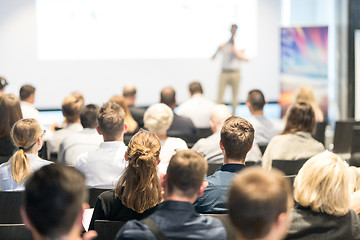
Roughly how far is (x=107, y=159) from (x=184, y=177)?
1668 mm

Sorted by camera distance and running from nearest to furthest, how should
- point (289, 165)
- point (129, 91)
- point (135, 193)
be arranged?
point (135, 193) → point (289, 165) → point (129, 91)

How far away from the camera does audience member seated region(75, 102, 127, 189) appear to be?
3.74 m

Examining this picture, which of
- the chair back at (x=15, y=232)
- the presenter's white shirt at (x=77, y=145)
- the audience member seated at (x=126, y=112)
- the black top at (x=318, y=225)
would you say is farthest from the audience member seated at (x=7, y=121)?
the black top at (x=318, y=225)

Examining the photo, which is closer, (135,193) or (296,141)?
(135,193)

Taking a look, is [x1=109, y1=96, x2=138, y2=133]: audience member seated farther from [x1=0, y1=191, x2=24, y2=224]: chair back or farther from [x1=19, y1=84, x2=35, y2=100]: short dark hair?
[x1=0, y1=191, x2=24, y2=224]: chair back

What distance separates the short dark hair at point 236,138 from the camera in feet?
10.6

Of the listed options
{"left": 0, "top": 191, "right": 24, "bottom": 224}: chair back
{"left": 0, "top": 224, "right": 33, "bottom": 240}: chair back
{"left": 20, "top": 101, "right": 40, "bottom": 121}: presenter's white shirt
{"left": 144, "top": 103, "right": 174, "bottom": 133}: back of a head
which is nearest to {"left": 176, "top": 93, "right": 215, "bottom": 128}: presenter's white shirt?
{"left": 20, "top": 101, "right": 40, "bottom": 121}: presenter's white shirt

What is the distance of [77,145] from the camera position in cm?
468

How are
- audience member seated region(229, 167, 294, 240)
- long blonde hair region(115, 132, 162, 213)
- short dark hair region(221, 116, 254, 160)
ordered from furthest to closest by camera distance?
short dark hair region(221, 116, 254, 160)
long blonde hair region(115, 132, 162, 213)
audience member seated region(229, 167, 294, 240)

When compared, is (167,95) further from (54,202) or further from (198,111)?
(54,202)

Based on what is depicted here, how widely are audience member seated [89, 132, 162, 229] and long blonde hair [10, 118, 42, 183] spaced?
31.4 inches

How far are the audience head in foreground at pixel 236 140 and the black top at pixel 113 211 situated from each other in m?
0.67


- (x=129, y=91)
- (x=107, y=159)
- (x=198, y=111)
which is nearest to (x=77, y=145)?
(x=107, y=159)

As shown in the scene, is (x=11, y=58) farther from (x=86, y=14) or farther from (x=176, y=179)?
(x=176, y=179)
